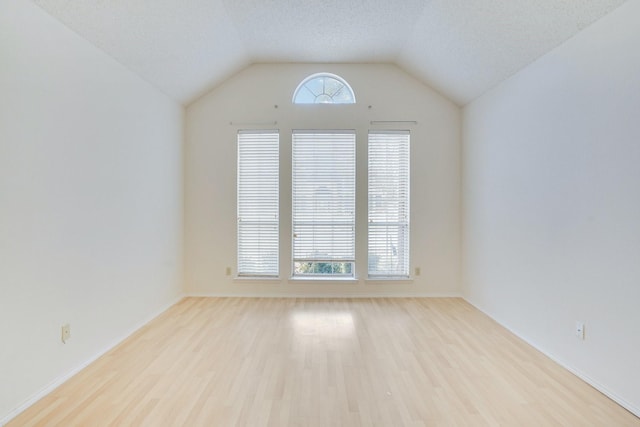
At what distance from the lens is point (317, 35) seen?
3.66 meters

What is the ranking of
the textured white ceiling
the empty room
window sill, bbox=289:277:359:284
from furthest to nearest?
window sill, bbox=289:277:359:284
the textured white ceiling
the empty room

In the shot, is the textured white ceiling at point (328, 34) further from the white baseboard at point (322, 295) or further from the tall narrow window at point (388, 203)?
the white baseboard at point (322, 295)

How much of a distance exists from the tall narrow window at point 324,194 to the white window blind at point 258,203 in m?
0.29

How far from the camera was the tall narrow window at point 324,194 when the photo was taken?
176 inches
